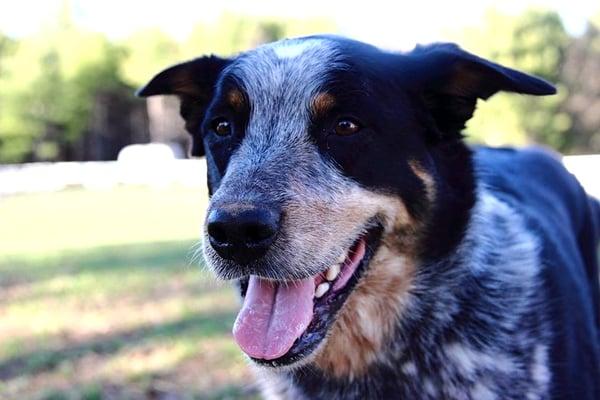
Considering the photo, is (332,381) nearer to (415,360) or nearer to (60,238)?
(415,360)

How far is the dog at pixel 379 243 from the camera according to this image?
9.20 feet

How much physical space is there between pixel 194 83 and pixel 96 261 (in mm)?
7754

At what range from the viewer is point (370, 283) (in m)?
3.05

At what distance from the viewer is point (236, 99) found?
316 cm

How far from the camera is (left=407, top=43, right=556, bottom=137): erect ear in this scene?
314 centimetres

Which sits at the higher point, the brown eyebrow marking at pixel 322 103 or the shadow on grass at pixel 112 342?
the brown eyebrow marking at pixel 322 103

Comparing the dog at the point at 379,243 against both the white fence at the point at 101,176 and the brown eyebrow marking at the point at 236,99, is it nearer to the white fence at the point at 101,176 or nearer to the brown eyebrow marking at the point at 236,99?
the brown eyebrow marking at the point at 236,99

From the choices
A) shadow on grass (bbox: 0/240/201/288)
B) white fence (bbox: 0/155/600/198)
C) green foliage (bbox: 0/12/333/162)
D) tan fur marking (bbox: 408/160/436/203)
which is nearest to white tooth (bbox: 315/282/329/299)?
tan fur marking (bbox: 408/160/436/203)

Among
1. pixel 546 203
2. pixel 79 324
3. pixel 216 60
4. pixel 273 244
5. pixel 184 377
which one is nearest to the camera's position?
pixel 273 244

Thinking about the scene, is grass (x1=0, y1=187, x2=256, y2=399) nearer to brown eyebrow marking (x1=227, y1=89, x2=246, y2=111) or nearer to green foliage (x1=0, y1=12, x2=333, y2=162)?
brown eyebrow marking (x1=227, y1=89, x2=246, y2=111)

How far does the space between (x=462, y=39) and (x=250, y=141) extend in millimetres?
46607

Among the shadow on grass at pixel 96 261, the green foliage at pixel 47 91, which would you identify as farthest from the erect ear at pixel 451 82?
the green foliage at pixel 47 91

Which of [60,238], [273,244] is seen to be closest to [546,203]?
[273,244]

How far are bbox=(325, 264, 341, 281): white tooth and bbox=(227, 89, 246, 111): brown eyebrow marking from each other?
2.61 feet
